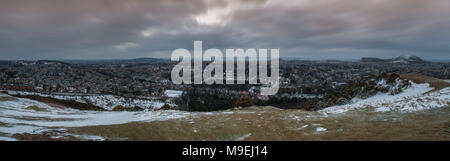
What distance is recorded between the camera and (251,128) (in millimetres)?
18234

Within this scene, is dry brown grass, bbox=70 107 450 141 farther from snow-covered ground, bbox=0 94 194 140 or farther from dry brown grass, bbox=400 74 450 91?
dry brown grass, bbox=400 74 450 91

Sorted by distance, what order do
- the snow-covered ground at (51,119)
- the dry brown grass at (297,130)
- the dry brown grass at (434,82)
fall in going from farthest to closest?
the dry brown grass at (434,82)
the snow-covered ground at (51,119)
the dry brown grass at (297,130)

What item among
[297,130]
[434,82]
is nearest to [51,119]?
[297,130]

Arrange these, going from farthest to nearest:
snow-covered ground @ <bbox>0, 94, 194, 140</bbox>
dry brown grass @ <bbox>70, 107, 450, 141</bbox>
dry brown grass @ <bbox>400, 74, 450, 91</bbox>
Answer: dry brown grass @ <bbox>400, 74, 450, 91</bbox>
snow-covered ground @ <bbox>0, 94, 194, 140</bbox>
dry brown grass @ <bbox>70, 107, 450, 141</bbox>

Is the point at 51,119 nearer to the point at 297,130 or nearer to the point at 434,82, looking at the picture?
the point at 297,130

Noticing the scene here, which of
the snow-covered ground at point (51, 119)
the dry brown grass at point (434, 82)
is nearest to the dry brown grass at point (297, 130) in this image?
A: the snow-covered ground at point (51, 119)

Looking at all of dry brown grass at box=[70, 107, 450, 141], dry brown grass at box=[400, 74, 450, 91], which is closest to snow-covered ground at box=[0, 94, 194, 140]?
dry brown grass at box=[70, 107, 450, 141]

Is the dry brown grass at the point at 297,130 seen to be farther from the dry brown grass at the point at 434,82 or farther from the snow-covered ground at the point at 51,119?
the dry brown grass at the point at 434,82

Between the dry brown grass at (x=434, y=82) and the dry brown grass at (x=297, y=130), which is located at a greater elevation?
the dry brown grass at (x=434, y=82)

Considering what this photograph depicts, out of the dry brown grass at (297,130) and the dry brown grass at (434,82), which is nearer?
the dry brown grass at (297,130)

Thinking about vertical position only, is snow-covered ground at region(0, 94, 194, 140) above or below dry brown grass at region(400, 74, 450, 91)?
below
